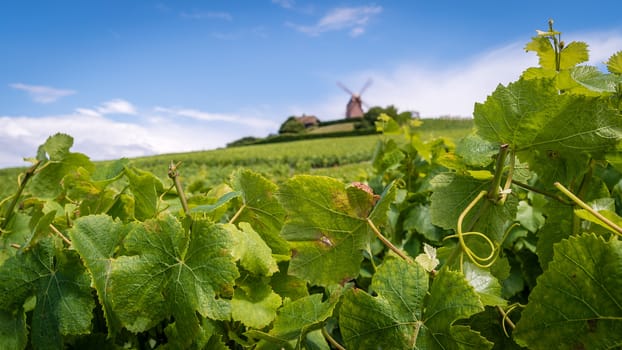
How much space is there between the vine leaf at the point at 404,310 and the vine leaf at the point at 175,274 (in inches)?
8.2

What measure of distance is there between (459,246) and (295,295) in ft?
1.45

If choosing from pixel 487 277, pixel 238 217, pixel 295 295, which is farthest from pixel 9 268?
pixel 487 277

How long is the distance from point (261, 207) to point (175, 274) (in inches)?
10.8

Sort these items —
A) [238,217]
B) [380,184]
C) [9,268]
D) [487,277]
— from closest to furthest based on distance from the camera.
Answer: [487,277]
[9,268]
[238,217]
[380,184]

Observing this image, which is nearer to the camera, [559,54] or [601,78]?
[601,78]

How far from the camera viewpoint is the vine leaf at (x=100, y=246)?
787 mm

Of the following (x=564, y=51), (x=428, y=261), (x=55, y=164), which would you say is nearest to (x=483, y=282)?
(x=428, y=261)

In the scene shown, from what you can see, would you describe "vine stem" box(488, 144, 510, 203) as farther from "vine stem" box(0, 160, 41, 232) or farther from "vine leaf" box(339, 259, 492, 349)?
"vine stem" box(0, 160, 41, 232)

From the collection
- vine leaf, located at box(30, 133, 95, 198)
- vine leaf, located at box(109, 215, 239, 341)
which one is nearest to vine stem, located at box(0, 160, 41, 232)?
vine leaf, located at box(30, 133, 95, 198)

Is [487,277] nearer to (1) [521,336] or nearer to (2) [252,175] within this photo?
(1) [521,336]

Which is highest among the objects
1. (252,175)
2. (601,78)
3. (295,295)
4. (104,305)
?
(601,78)

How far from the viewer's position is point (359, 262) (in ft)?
2.51

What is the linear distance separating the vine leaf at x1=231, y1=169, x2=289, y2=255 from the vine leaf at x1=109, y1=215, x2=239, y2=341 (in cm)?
23

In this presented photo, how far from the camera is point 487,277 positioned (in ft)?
2.47
